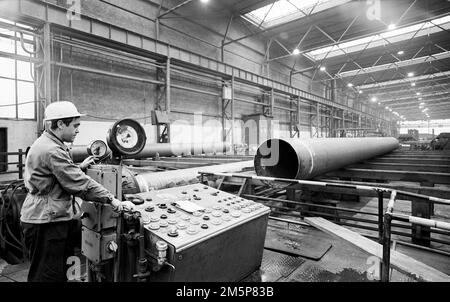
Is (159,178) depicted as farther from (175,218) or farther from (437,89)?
(437,89)

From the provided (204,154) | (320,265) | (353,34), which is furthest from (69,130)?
(353,34)

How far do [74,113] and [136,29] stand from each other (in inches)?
387

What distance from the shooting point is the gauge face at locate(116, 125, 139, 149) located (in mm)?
2330

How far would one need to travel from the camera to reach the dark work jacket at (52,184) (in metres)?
1.81

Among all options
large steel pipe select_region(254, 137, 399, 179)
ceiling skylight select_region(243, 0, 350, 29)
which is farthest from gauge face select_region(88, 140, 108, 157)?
ceiling skylight select_region(243, 0, 350, 29)

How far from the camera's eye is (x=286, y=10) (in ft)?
44.1

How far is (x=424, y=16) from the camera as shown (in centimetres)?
1263

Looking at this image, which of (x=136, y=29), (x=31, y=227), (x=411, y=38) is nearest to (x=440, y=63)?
(x=411, y=38)

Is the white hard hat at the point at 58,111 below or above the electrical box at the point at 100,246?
above

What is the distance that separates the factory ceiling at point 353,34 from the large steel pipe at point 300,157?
350 inches

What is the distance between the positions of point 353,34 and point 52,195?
16.7 metres

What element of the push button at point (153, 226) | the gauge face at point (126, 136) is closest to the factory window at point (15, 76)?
the gauge face at point (126, 136)

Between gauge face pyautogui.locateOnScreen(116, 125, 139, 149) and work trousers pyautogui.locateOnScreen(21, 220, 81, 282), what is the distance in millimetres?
771

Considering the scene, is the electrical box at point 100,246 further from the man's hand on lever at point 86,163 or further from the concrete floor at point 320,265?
the concrete floor at point 320,265
